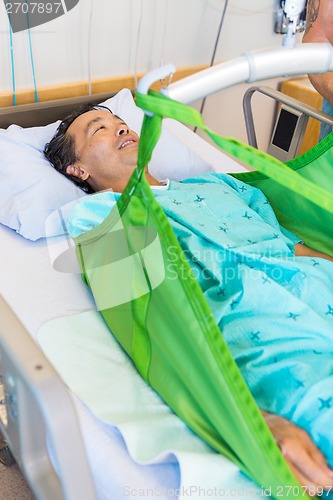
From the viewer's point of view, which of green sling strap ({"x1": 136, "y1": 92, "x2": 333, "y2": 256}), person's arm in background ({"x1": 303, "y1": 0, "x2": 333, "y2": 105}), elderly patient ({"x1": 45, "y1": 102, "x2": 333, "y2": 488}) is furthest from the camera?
person's arm in background ({"x1": 303, "y1": 0, "x2": 333, "y2": 105})

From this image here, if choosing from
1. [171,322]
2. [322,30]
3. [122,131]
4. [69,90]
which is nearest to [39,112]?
[69,90]

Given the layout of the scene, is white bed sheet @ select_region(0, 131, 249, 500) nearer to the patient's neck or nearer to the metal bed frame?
the metal bed frame

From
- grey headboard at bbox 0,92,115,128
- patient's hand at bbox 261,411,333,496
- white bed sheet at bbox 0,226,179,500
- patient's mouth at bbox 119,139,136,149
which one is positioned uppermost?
patient's mouth at bbox 119,139,136,149

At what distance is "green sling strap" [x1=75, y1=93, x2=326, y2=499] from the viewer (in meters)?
1.02

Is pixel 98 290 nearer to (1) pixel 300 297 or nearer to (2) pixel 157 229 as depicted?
(2) pixel 157 229

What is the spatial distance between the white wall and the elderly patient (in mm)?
360

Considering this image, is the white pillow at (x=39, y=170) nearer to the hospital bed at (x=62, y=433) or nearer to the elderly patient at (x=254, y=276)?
the elderly patient at (x=254, y=276)

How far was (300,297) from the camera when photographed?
1394mm

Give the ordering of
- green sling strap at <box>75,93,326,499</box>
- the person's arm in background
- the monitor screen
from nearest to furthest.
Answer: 1. green sling strap at <box>75,93,326,499</box>
2. the person's arm in background
3. the monitor screen

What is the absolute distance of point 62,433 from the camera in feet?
2.91

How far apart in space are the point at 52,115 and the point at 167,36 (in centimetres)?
63

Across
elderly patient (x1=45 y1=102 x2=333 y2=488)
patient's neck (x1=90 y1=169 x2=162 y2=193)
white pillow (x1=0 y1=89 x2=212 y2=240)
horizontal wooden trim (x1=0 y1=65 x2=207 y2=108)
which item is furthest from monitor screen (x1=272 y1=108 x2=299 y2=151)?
horizontal wooden trim (x1=0 y1=65 x2=207 y2=108)

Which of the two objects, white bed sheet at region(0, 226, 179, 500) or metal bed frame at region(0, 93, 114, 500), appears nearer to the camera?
metal bed frame at region(0, 93, 114, 500)

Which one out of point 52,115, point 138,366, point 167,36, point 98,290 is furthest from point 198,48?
point 138,366
